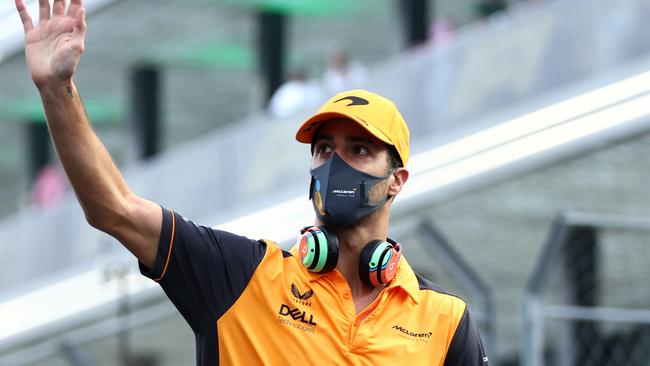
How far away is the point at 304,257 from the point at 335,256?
3.7 inches

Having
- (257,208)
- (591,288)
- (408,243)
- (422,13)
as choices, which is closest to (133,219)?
(591,288)

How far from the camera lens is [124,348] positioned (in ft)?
39.7

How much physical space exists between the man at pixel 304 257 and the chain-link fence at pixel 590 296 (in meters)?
3.81

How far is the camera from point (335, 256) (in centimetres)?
465

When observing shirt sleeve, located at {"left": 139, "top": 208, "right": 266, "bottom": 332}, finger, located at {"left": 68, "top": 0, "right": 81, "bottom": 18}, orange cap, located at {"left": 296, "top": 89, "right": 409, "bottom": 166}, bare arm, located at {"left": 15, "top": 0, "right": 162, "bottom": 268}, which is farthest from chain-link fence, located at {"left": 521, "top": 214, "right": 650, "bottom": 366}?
finger, located at {"left": 68, "top": 0, "right": 81, "bottom": 18}

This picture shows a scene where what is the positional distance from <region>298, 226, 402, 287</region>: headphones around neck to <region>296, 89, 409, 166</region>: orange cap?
31cm

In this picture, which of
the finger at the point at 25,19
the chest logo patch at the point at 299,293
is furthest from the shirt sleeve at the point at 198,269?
the finger at the point at 25,19

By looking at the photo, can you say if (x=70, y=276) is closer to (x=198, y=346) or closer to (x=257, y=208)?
(x=257, y=208)

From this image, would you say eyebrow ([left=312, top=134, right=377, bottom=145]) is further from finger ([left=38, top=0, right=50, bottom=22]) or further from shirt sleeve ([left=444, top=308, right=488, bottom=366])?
finger ([left=38, top=0, right=50, bottom=22])

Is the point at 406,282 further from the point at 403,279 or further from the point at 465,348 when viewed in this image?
the point at 465,348

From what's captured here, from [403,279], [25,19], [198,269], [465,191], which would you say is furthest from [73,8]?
[465,191]

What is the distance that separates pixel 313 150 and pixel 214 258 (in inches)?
21.0

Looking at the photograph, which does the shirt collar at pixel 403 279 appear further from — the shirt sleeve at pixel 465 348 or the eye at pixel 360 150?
the eye at pixel 360 150

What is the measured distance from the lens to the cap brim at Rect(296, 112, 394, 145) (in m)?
4.66
